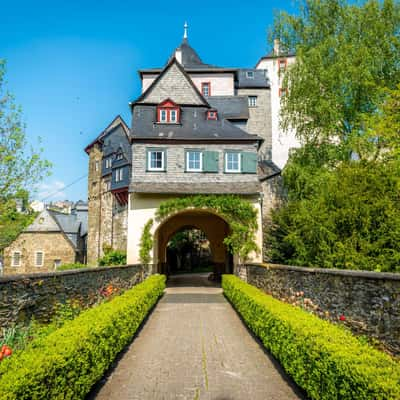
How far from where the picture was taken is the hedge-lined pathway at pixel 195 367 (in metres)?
5.06

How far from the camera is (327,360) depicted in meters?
4.05

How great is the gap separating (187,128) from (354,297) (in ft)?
45.5

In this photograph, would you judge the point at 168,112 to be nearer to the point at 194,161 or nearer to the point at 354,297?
the point at 194,161

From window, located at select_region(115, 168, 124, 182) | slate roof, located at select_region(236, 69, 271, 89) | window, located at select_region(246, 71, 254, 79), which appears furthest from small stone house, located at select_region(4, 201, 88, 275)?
window, located at select_region(246, 71, 254, 79)

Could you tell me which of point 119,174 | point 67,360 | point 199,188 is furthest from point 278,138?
point 67,360

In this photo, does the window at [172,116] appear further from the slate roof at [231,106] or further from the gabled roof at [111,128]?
the gabled roof at [111,128]

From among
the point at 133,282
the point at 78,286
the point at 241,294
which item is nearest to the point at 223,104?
the point at 133,282

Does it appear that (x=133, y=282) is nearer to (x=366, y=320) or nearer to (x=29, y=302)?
(x=29, y=302)

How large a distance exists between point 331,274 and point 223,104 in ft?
67.0

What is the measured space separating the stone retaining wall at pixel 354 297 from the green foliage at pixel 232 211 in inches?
284

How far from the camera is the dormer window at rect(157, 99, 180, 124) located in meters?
18.9

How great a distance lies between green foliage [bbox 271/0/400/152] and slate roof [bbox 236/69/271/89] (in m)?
13.4

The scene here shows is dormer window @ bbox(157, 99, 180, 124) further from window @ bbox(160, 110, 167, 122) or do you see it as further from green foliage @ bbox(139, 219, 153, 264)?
green foliage @ bbox(139, 219, 153, 264)

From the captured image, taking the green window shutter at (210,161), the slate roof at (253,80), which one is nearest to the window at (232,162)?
the green window shutter at (210,161)
